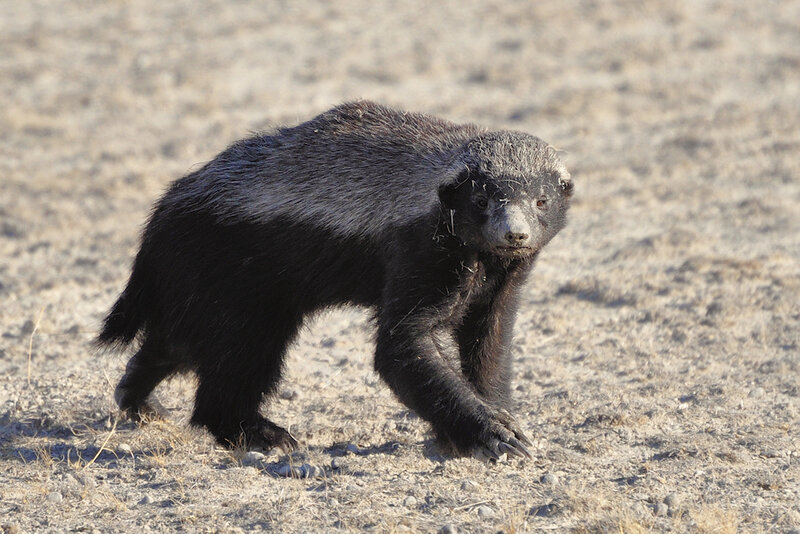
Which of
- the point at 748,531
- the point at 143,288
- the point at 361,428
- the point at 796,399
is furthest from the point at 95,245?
the point at 748,531

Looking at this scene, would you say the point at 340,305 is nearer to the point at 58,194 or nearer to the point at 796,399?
the point at 796,399

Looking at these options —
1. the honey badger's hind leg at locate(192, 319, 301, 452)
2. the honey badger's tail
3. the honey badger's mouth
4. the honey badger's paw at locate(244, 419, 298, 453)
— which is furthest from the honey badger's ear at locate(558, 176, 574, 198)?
the honey badger's tail

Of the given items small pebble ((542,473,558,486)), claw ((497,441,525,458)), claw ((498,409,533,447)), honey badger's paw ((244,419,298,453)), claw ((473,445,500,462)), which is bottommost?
honey badger's paw ((244,419,298,453))

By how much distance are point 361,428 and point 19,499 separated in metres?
1.90

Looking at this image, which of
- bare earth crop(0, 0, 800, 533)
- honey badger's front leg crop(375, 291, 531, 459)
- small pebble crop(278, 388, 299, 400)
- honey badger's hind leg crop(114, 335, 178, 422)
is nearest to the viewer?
honey badger's front leg crop(375, 291, 531, 459)

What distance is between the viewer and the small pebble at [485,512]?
493 cm

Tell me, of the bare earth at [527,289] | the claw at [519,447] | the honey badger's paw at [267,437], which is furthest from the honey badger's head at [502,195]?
the honey badger's paw at [267,437]

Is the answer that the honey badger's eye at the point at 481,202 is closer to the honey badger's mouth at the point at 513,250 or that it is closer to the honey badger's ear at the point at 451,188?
the honey badger's ear at the point at 451,188

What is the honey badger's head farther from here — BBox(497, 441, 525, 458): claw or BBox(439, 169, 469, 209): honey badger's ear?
BBox(497, 441, 525, 458): claw

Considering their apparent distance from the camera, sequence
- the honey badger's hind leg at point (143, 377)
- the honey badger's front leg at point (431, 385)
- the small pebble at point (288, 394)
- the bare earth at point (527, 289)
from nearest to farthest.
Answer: the honey badger's front leg at point (431, 385) < the bare earth at point (527, 289) < the honey badger's hind leg at point (143, 377) < the small pebble at point (288, 394)

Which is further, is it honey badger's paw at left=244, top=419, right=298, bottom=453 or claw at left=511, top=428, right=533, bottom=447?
honey badger's paw at left=244, top=419, right=298, bottom=453

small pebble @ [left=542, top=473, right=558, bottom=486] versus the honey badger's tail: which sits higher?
the honey badger's tail

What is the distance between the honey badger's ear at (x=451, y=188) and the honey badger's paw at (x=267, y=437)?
1.63 metres

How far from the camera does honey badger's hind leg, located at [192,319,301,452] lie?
590cm
